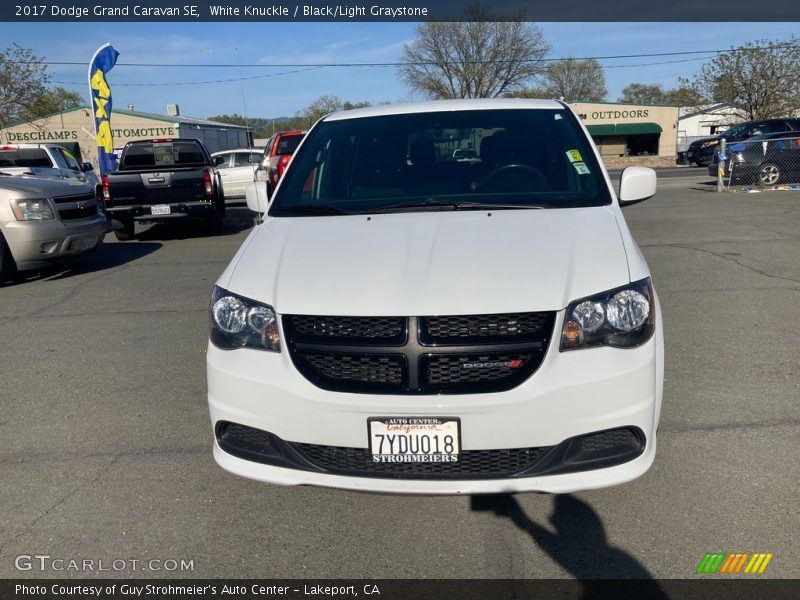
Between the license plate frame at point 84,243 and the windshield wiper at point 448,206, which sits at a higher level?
the windshield wiper at point 448,206

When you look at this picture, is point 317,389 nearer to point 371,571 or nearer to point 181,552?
point 371,571

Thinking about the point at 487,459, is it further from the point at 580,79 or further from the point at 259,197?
the point at 580,79

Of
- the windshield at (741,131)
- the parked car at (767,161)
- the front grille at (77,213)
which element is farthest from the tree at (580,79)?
the front grille at (77,213)

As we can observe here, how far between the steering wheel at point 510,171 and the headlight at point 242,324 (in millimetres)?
1708

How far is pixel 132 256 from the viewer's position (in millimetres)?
11211

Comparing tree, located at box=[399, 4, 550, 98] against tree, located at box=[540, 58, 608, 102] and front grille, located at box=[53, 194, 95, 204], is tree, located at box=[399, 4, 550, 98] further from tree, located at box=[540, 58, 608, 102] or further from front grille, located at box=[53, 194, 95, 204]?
front grille, located at box=[53, 194, 95, 204]

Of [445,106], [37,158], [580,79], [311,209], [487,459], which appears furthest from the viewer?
[580,79]

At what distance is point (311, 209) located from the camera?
157 inches

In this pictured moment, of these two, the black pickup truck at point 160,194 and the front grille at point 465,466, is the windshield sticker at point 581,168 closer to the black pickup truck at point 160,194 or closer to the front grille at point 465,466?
the front grille at point 465,466

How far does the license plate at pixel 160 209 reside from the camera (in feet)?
40.6

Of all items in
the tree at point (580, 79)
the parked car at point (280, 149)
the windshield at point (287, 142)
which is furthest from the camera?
the tree at point (580, 79)

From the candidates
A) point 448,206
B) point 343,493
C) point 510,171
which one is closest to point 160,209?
point 510,171

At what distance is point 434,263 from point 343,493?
1.25 metres

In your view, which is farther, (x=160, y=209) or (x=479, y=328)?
(x=160, y=209)
